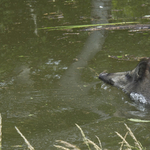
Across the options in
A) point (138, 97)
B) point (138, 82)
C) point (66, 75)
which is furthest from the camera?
point (66, 75)

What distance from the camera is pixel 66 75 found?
5824 mm

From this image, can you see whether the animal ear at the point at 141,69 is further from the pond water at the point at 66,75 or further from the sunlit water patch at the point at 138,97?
the pond water at the point at 66,75

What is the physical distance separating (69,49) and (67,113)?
9.59 ft

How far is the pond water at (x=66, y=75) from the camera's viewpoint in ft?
12.9

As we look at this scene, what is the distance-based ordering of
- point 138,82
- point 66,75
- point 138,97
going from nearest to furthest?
point 138,97 < point 138,82 < point 66,75

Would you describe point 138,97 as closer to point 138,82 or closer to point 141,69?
point 138,82

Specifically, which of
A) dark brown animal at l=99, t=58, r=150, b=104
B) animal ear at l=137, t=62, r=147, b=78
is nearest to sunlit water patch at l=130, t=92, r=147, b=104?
dark brown animal at l=99, t=58, r=150, b=104

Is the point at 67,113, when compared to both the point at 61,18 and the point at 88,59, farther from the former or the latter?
the point at 61,18

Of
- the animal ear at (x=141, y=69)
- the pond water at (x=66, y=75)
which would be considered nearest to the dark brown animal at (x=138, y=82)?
the animal ear at (x=141, y=69)

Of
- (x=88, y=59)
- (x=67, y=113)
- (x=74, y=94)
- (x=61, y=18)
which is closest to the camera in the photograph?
(x=67, y=113)

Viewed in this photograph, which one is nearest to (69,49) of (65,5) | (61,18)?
(61,18)

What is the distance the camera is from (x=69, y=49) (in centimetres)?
715

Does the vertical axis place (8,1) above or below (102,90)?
above

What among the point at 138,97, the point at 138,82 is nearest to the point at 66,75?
the point at 138,82
